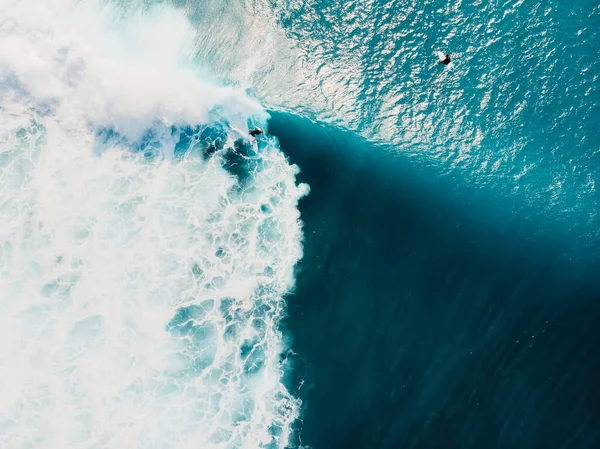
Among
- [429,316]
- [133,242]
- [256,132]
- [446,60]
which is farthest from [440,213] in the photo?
[133,242]

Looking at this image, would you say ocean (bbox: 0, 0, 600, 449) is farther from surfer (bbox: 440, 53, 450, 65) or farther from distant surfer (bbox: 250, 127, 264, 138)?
distant surfer (bbox: 250, 127, 264, 138)

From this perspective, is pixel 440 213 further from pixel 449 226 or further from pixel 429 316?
pixel 429 316

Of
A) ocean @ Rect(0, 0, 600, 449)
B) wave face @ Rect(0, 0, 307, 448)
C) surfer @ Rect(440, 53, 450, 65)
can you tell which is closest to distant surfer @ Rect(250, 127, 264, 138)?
ocean @ Rect(0, 0, 600, 449)

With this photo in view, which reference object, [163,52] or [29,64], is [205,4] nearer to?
[163,52]

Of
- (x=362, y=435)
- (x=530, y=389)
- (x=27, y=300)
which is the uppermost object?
(x=530, y=389)

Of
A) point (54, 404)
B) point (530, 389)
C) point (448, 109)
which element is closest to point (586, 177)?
point (448, 109)

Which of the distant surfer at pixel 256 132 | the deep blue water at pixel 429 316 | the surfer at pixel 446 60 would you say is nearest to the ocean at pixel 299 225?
the deep blue water at pixel 429 316
